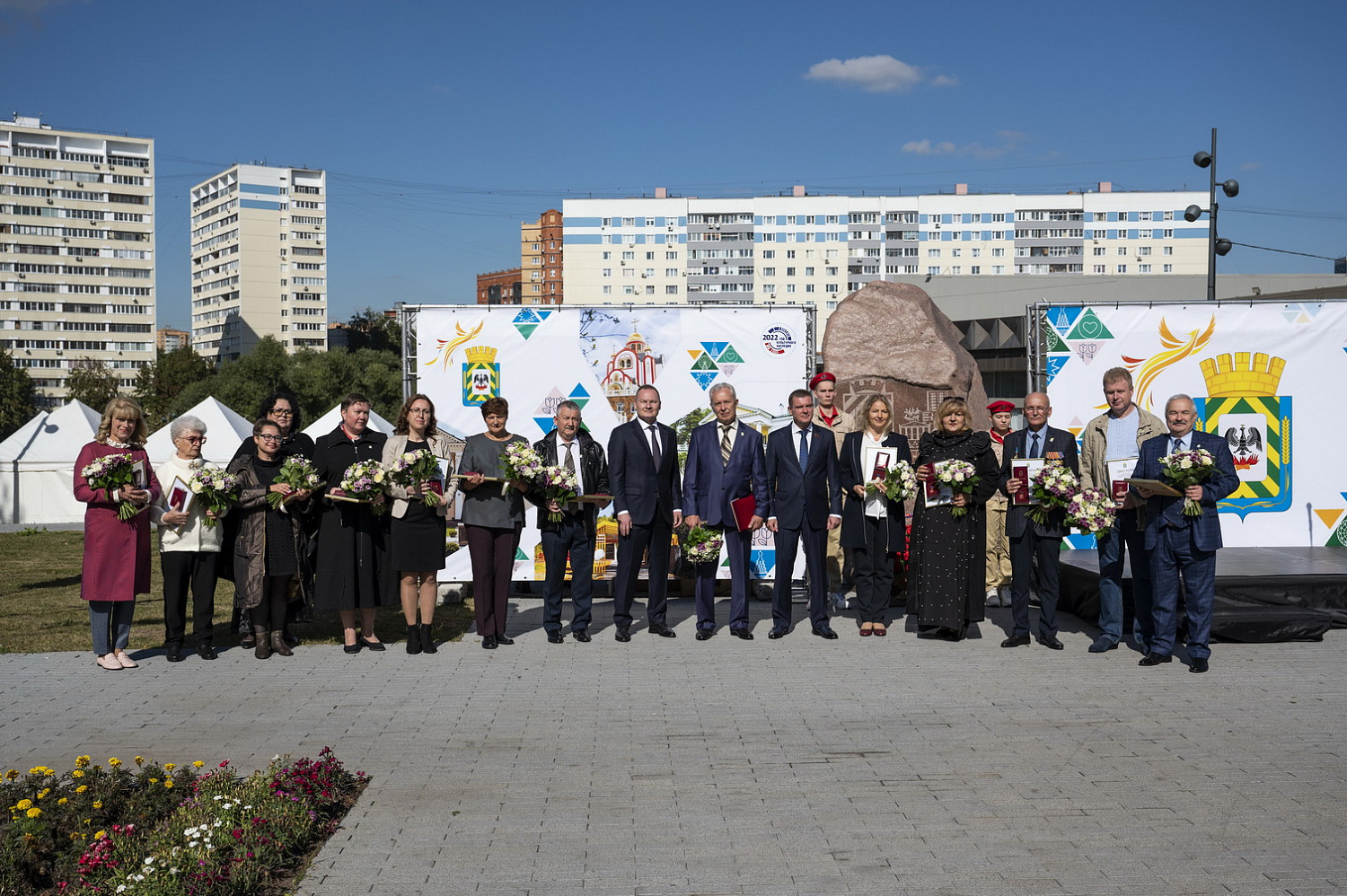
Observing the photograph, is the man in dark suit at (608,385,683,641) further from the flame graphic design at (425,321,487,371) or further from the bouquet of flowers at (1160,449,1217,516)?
the bouquet of flowers at (1160,449,1217,516)

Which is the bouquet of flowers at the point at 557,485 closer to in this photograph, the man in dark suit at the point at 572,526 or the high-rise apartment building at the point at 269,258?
the man in dark suit at the point at 572,526

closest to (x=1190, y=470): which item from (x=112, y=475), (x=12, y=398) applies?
(x=112, y=475)

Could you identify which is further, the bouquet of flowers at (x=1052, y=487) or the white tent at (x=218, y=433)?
the white tent at (x=218, y=433)

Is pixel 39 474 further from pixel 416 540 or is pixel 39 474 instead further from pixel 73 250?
pixel 73 250

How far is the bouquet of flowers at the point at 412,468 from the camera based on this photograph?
8516 millimetres

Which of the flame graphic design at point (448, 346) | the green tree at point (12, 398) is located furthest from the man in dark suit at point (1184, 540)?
the green tree at point (12, 398)

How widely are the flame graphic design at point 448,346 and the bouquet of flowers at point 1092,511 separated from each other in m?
6.24

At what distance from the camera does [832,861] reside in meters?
4.45

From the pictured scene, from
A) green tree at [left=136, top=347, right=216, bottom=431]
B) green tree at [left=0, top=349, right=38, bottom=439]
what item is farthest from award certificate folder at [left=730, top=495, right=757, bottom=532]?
green tree at [left=136, top=347, right=216, bottom=431]

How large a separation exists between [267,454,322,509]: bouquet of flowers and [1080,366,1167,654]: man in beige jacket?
6261mm

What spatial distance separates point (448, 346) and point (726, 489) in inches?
149

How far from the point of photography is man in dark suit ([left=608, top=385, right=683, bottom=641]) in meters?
9.45

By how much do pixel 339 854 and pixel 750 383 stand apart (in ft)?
26.0

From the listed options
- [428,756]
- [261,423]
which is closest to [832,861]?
[428,756]
